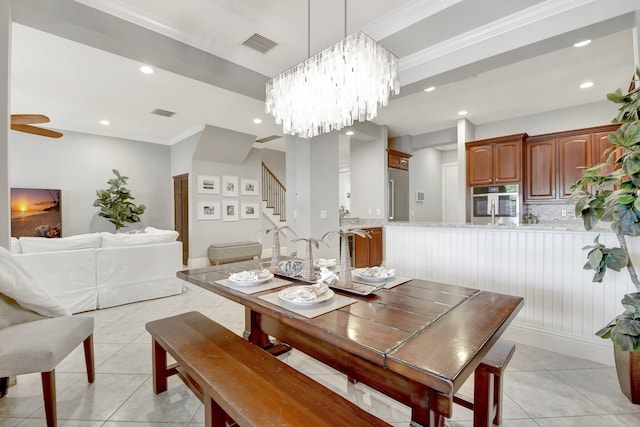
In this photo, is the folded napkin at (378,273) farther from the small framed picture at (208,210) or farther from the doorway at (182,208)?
the doorway at (182,208)

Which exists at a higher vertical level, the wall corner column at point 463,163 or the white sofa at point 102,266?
the wall corner column at point 463,163

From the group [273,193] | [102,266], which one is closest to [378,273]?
[102,266]

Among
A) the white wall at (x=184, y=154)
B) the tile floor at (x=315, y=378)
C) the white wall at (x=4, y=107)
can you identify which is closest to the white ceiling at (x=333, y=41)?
the white wall at (x=4, y=107)

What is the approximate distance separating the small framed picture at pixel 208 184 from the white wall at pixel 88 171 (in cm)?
135

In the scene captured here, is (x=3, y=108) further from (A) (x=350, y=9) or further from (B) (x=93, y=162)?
(B) (x=93, y=162)

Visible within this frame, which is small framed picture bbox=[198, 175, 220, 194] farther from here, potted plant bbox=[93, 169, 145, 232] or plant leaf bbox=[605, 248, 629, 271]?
plant leaf bbox=[605, 248, 629, 271]

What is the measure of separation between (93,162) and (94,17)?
5060mm

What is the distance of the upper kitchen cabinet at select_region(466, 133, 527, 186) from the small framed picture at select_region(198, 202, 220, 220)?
5.31 m

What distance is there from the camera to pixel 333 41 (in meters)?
2.68

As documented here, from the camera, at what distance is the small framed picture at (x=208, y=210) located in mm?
6262

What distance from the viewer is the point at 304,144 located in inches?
171

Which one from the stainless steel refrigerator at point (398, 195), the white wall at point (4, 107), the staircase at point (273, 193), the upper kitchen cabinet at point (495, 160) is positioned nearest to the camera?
the white wall at point (4, 107)

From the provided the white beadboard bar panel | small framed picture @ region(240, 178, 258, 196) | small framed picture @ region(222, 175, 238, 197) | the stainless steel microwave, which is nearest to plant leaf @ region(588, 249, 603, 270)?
the white beadboard bar panel

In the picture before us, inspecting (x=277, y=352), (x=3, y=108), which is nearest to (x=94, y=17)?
(x=3, y=108)
